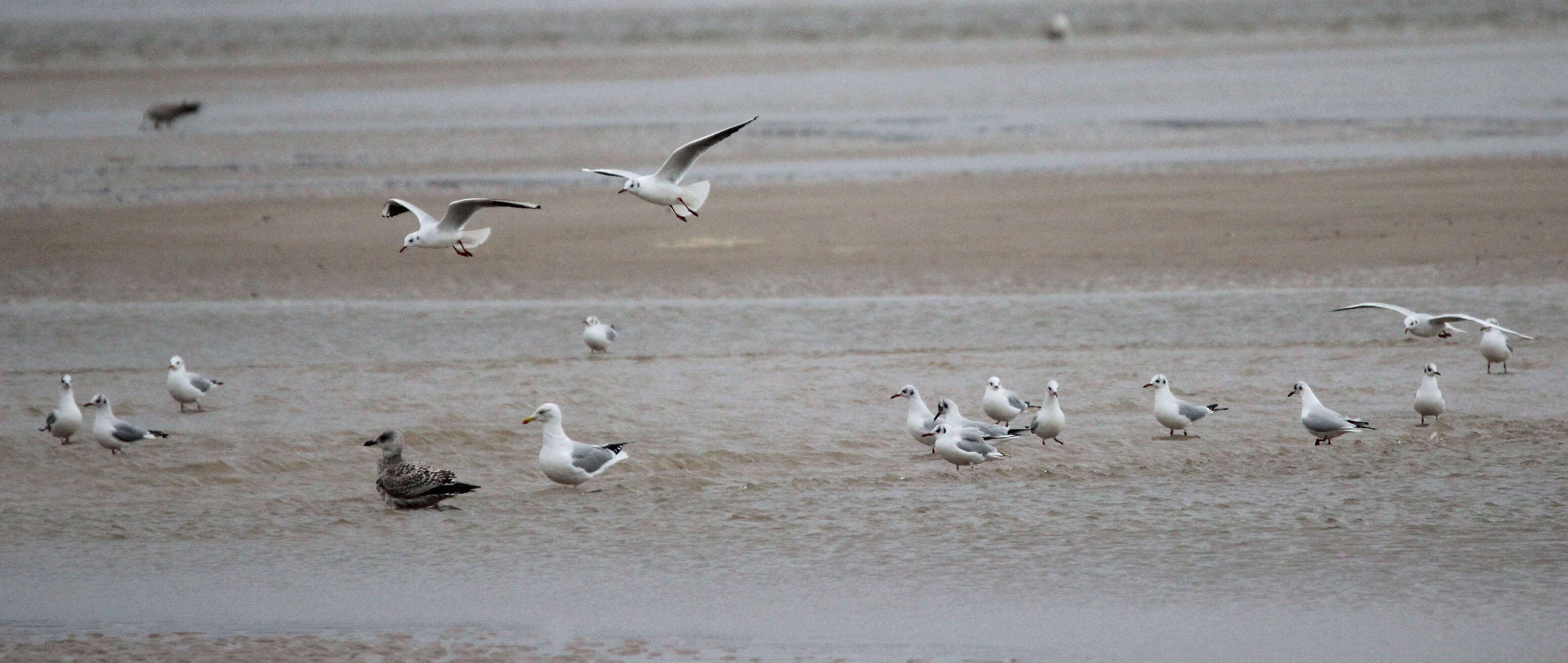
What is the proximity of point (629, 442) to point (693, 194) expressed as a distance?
1703 millimetres

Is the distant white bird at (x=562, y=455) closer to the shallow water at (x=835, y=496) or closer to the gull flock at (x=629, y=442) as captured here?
the gull flock at (x=629, y=442)

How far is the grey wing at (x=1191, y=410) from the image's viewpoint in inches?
441

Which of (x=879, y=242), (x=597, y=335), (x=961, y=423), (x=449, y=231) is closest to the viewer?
(x=961, y=423)

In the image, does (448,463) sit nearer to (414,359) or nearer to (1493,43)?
(414,359)

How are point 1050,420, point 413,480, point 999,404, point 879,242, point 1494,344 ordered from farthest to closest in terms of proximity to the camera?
point 879,242 → point 1494,344 → point 999,404 → point 1050,420 → point 413,480

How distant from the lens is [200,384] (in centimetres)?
1273

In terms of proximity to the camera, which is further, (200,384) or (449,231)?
(200,384)

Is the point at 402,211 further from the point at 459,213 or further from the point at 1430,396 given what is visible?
the point at 1430,396

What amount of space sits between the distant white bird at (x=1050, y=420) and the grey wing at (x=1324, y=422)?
59.6 inches

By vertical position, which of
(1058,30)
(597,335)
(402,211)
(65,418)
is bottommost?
(65,418)

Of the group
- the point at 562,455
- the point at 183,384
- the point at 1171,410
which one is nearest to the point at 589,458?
the point at 562,455

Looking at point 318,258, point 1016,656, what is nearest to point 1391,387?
point 1016,656

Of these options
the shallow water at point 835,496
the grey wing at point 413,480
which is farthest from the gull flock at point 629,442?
the shallow water at point 835,496

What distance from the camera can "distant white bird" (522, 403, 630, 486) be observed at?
10.3 meters
